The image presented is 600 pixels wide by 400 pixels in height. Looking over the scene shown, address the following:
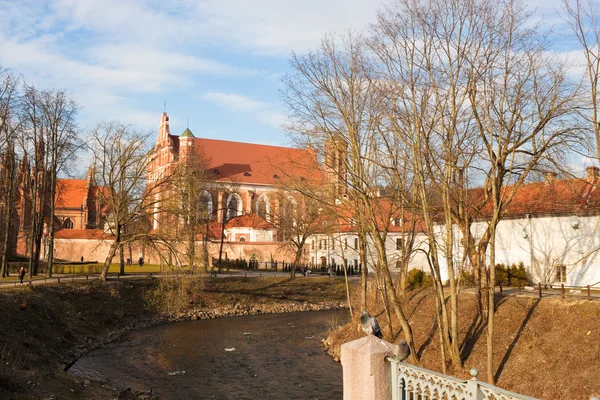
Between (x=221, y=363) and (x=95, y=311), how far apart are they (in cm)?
1100

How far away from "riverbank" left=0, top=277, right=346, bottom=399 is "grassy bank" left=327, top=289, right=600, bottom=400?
10089mm

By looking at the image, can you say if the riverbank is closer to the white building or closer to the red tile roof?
the white building

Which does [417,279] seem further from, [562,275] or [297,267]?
[297,267]

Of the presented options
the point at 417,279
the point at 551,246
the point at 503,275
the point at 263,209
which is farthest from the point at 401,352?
the point at 263,209

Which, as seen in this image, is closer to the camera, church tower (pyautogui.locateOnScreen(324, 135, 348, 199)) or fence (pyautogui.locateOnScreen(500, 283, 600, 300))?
church tower (pyautogui.locateOnScreen(324, 135, 348, 199))

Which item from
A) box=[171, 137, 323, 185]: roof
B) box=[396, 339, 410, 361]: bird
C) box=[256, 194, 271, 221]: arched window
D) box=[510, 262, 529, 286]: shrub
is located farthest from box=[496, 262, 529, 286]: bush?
box=[171, 137, 323, 185]: roof

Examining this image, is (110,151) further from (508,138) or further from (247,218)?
(247,218)

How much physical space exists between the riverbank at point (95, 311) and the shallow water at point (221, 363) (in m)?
1.43

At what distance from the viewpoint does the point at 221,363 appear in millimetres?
20891

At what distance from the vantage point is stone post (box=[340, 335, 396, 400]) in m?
6.50

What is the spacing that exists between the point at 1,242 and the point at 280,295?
72.5 ft

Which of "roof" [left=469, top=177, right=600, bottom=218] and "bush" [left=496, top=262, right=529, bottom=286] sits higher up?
"roof" [left=469, top=177, right=600, bottom=218]

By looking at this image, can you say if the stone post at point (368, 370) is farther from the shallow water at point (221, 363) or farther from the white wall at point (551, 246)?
the white wall at point (551, 246)

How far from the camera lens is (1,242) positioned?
41.6 meters
